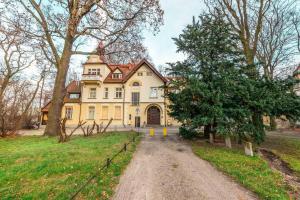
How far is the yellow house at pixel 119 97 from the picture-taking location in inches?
1233

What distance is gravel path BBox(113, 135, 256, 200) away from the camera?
4935 mm

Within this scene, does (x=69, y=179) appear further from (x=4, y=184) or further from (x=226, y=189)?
(x=226, y=189)

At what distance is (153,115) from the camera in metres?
31.5

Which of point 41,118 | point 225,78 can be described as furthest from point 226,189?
point 41,118

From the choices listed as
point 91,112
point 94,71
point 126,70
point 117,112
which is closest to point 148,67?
point 126,70

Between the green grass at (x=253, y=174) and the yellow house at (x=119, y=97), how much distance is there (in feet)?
73.0

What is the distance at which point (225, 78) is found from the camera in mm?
10836

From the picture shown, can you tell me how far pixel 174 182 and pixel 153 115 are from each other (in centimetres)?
2567

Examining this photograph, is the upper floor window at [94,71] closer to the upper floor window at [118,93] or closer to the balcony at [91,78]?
the balcony at [91,78]

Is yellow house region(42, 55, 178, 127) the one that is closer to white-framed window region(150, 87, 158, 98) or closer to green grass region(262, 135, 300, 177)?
white-framed window region(150, 87, 158, 98)

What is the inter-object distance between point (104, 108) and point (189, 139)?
69.8 ft

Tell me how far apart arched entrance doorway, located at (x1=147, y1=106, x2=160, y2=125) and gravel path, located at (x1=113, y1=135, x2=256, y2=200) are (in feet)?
74.9

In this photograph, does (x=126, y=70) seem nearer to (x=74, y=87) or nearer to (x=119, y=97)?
(x=119, y=97)

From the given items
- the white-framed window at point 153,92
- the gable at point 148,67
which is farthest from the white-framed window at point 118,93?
the white-framed window at point 153,92
